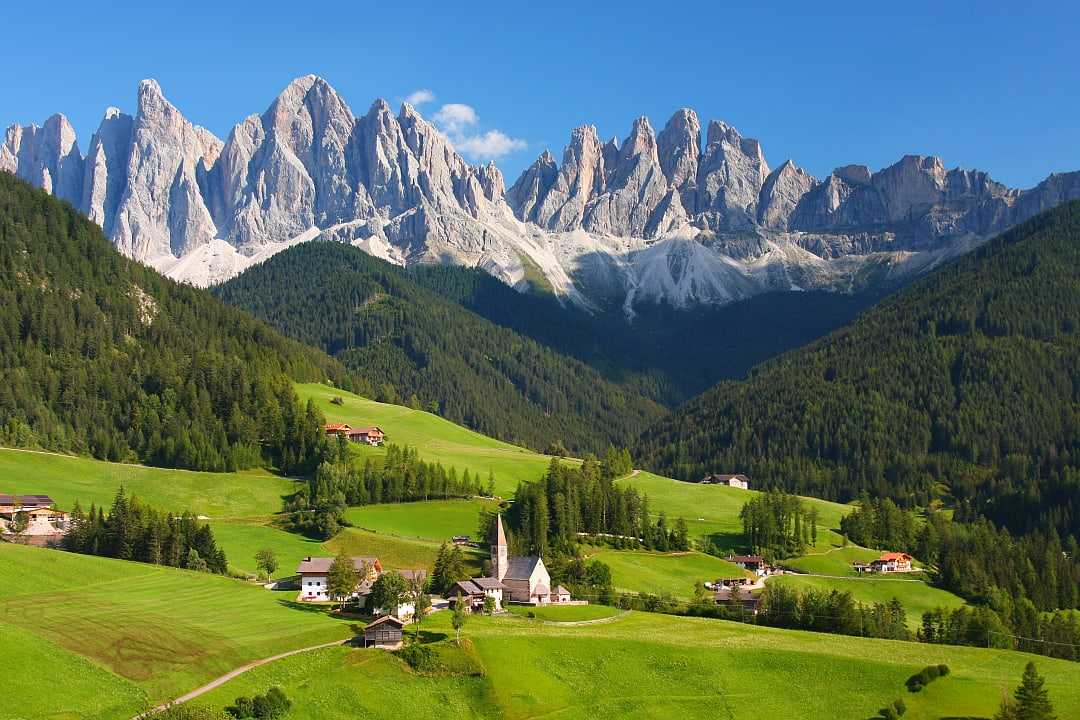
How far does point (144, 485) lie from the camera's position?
6260 inches

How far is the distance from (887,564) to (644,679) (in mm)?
82310

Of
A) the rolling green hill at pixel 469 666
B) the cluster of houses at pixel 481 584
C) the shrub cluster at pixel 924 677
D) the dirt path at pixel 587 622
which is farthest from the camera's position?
the cluster of houses at pixel 481 584

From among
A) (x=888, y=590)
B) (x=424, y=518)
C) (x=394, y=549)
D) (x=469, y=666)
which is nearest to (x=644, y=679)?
(x=469, y=666)

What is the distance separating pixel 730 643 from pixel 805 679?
938 centimetres

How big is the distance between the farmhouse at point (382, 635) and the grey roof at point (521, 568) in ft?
99.5

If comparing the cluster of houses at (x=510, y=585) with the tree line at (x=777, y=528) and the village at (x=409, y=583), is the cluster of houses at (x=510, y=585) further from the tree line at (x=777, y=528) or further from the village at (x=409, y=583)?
the tree line at (x=777, y=528)

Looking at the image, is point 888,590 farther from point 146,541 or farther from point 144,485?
point 144,485

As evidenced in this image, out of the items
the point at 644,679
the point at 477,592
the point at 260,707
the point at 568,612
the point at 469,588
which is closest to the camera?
the point at 260,707

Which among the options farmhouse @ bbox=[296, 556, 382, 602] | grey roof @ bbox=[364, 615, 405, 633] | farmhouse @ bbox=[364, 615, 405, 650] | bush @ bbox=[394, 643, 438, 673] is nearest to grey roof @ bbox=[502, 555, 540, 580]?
farmhouse @ bbox=[296, 556, 382, 602]

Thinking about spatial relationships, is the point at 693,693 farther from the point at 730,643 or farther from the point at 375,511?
the point at 375,511

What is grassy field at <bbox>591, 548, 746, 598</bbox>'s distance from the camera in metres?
132

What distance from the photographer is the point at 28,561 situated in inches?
4151

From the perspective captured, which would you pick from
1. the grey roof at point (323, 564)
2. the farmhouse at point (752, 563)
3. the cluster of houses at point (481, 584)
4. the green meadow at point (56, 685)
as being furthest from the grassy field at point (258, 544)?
the farmhouse at point (752, 563)

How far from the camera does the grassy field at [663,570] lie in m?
132
